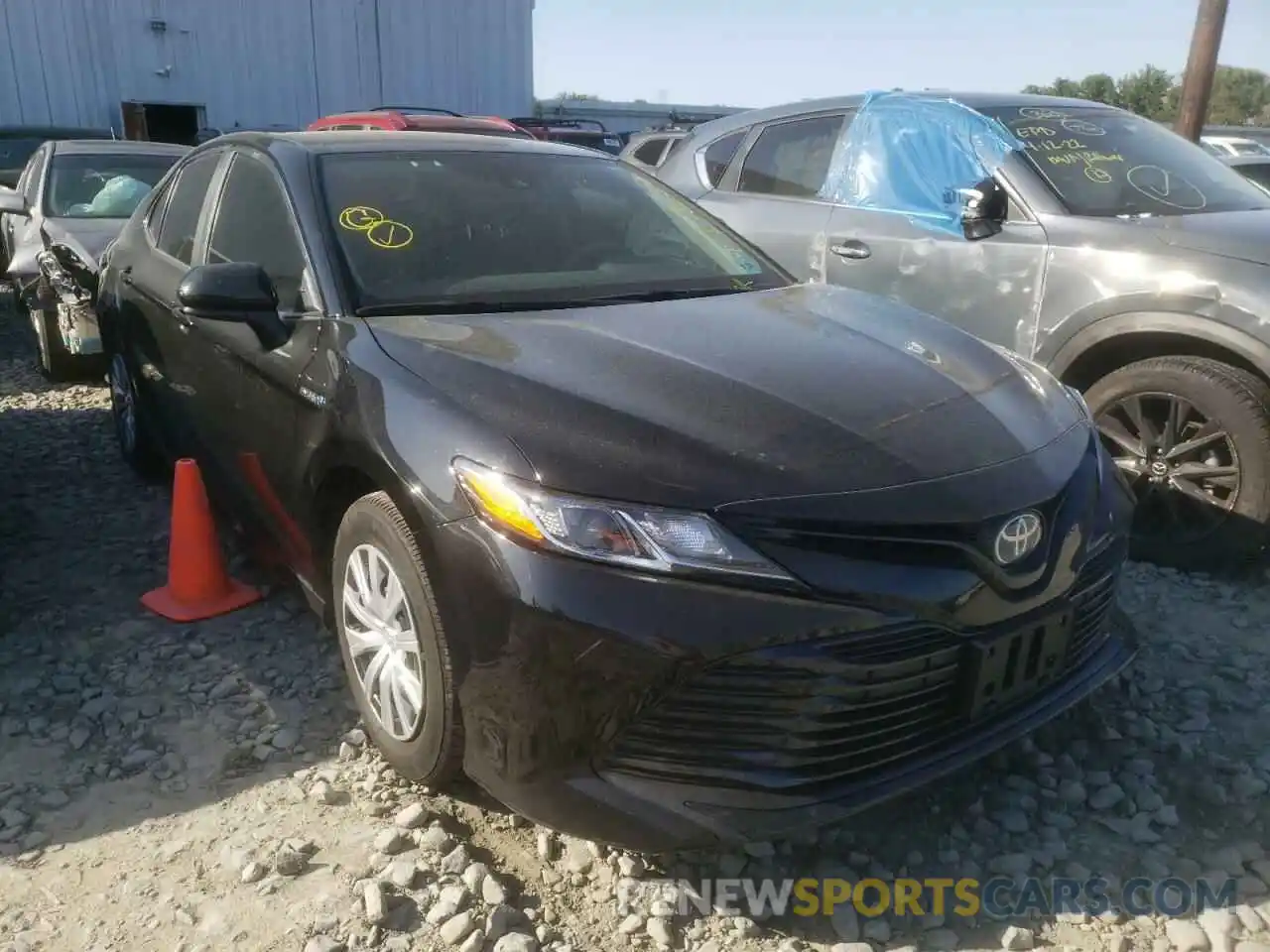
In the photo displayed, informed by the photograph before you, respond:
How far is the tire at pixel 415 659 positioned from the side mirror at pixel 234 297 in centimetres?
65

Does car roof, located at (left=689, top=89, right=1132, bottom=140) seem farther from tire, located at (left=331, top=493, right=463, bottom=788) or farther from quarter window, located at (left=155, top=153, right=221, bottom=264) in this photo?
tire, located at (left=331, top=493, right=463, bottom=788)

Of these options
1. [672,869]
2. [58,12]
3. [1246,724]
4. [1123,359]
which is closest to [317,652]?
[672,869]

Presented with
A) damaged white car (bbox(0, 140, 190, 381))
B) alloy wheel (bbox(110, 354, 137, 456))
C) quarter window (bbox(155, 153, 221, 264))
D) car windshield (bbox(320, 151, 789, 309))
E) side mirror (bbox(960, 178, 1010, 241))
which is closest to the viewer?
car windshield (bbox(320, 151, 789, 309))

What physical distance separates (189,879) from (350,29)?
2226 centimetres

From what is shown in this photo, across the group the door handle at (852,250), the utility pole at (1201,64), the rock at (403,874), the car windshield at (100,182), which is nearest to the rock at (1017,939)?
the rock at (403,874)

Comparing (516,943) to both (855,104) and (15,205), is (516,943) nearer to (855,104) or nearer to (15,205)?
(855,104)

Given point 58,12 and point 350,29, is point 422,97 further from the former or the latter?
point 58,12

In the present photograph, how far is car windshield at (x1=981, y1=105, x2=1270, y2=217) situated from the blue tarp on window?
0.14m

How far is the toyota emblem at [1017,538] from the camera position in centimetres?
216

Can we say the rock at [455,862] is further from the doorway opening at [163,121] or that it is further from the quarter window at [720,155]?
the doorway opening at [163,121]

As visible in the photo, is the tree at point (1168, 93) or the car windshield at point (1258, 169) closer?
the car windshield at point (1258, 169)

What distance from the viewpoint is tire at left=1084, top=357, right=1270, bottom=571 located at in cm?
361

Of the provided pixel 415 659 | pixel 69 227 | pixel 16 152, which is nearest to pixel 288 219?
pixel 415 659

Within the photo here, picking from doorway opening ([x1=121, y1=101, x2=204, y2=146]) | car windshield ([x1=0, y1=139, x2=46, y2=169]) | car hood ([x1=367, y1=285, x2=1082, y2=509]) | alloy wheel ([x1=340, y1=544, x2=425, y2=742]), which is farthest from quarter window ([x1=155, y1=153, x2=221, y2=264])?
doorway opening ([x1=121, y1=101, x2=204, y2=146])
